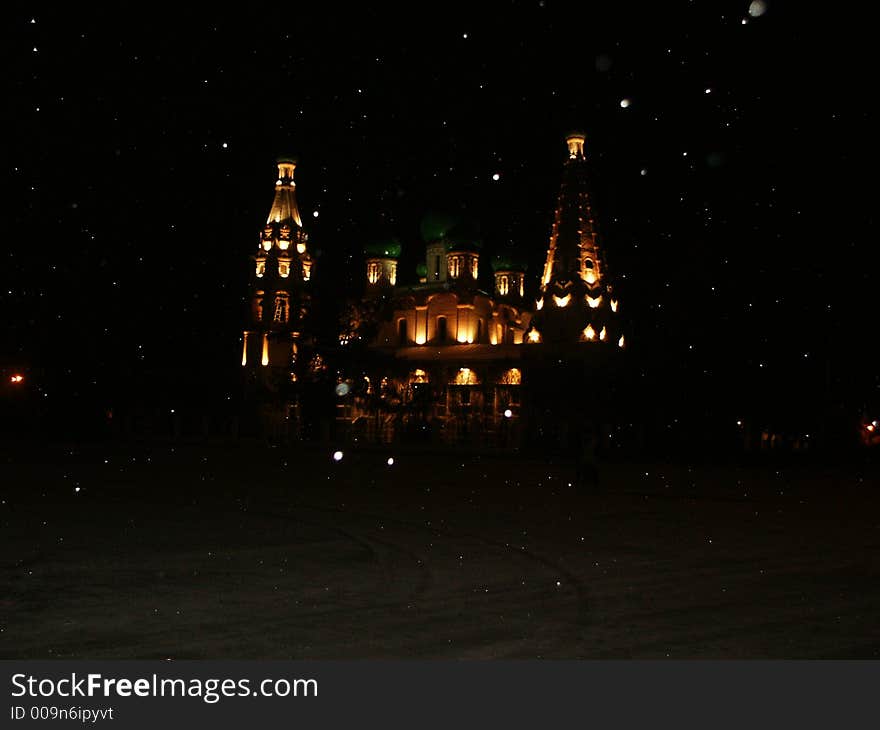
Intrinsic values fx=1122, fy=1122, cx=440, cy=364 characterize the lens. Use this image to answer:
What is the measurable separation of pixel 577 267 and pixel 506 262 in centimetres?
1157

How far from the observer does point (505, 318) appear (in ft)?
232

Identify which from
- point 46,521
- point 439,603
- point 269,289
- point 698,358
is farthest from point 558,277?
point 439,603

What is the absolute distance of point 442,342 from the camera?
6869cm

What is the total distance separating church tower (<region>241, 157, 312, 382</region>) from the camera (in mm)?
67312

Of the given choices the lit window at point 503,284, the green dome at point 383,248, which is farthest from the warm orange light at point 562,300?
the green dome at point 383,248

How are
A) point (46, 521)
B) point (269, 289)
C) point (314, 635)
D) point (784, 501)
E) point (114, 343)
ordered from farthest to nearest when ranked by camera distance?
1. point (269, 289)
2. point (114, 343)
3. point (784, 501)
4. point (46, 521)
5. point (314, 635)

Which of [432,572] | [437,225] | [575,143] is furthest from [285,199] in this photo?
[432,572]

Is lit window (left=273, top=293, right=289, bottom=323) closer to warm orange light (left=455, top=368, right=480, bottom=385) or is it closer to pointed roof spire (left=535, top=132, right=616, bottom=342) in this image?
warm orange light (left=455, top=368, right=480, bottom=385)

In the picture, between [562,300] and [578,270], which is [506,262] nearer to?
[562,300]

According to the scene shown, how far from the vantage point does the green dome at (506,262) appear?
72375mm

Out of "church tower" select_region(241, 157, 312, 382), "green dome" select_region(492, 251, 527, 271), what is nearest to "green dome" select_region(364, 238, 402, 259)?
"church tower" select_region(241, 157, 312, 382)

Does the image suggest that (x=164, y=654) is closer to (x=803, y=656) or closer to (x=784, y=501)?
(x=803, y=656)

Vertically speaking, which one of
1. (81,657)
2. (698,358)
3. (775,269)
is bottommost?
(81,657)

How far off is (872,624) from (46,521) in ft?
33.6
